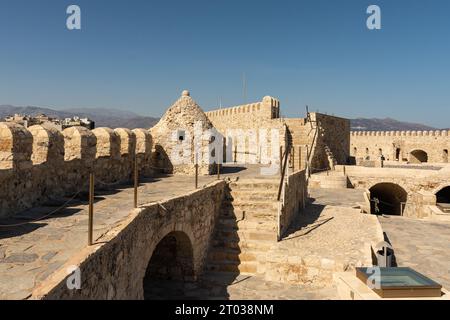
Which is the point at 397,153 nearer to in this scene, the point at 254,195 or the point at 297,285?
the point at 254,195

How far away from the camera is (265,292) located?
329 inches

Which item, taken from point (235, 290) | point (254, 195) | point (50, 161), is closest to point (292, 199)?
point (254, 195)

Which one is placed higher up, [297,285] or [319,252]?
[319,252]

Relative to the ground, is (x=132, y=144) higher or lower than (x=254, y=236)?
higher

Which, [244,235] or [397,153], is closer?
[244,235]

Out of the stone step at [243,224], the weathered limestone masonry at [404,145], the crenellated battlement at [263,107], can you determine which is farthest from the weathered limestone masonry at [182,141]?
the weathered limestone masonry at [404,145]

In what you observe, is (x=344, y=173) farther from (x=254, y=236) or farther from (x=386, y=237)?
(x=254, y=236)

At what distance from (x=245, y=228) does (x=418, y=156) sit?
37365 mm

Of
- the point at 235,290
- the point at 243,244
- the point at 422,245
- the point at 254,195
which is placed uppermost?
the point at 254,195

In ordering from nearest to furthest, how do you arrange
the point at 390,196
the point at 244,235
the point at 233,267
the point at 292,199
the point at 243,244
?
the point at 233,267 < the point at 243,244 < the point at 244,235 < the point at 292,199 < the point at 390,196

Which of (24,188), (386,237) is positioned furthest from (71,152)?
(386,237)

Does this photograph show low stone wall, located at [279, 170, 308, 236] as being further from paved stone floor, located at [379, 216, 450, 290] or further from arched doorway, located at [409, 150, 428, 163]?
arched doorway, located at [409, 150, 428, 163]

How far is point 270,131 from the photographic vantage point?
24438 mm
